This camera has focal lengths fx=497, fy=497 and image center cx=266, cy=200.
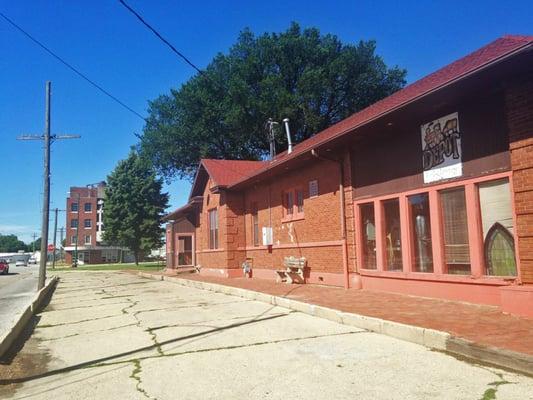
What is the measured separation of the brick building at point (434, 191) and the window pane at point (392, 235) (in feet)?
0.09

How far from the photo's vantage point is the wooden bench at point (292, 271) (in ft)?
54.1

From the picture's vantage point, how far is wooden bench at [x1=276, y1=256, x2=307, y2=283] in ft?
→ 54.1

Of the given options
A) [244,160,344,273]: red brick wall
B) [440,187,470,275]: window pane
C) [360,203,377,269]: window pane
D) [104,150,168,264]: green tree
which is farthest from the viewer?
[104,150,168,264]: green tree

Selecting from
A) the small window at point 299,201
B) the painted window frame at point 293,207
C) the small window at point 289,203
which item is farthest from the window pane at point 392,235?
the small window at point 289,203

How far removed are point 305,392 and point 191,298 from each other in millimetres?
10607

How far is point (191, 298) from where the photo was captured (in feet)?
50.6

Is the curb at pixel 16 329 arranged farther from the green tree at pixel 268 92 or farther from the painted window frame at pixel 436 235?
the green tree at pixel 268 92

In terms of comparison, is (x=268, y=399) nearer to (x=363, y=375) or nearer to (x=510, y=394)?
(x=363, y=375)

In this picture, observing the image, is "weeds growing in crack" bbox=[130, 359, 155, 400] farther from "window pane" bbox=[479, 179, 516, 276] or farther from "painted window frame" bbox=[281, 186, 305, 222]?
"painted window frame" bbox=[281, 186, 305, 222]

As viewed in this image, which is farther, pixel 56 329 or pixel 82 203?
pixel 82 203

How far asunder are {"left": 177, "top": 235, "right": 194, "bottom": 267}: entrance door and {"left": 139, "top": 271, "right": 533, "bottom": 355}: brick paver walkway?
20.7 meters

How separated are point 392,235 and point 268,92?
87.1 ft

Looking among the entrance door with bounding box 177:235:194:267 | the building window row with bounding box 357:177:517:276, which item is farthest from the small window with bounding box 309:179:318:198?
the entrance door with bounding box 177:235:194:267

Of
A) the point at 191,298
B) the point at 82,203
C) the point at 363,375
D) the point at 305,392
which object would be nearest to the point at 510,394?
the point at 363,375
